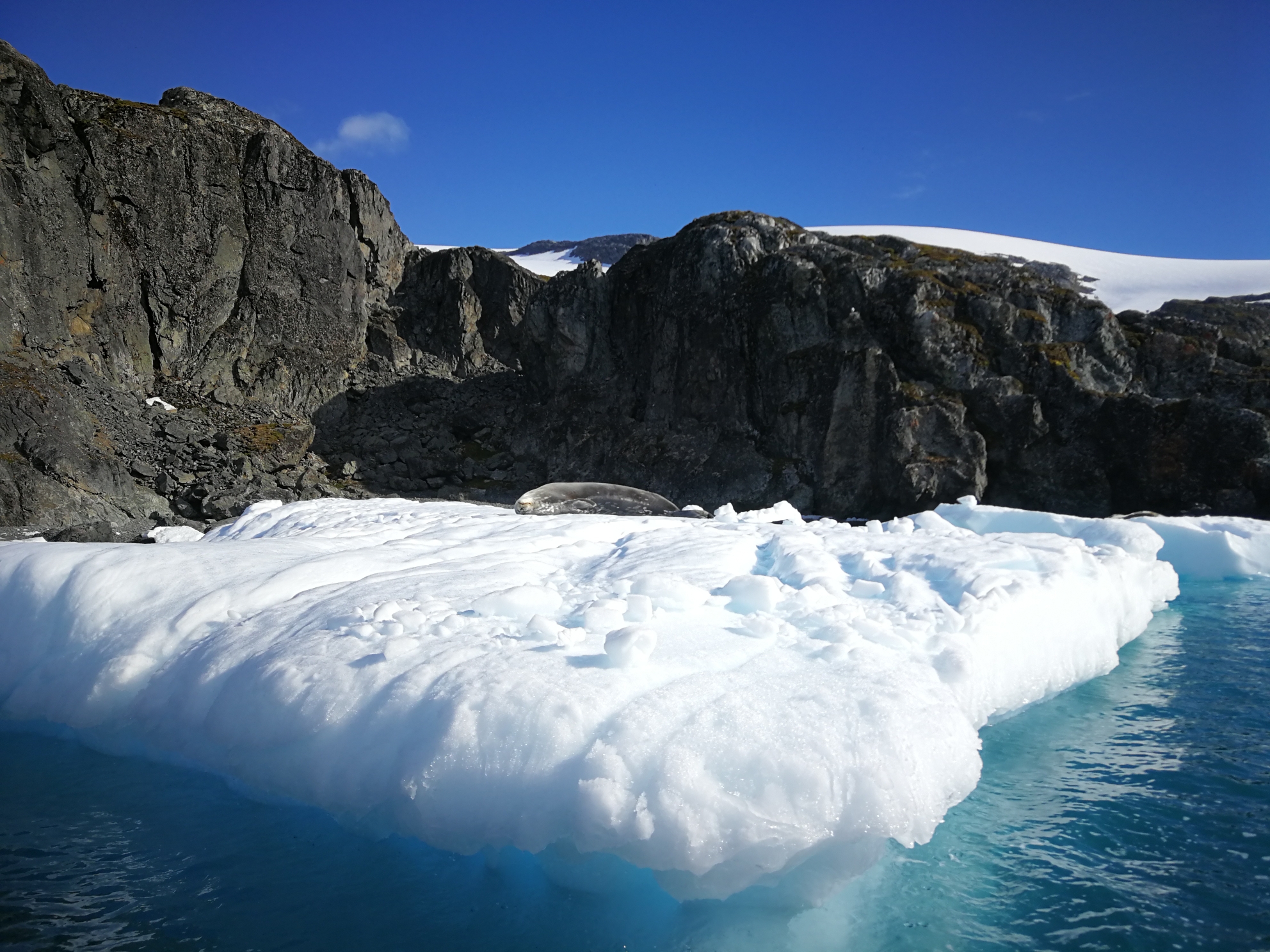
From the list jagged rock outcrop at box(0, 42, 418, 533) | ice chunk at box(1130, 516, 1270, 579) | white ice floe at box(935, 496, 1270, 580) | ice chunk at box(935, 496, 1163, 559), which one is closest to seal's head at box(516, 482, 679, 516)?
ice chunk at box(935, 496, 1163, 559)

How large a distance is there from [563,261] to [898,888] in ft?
445

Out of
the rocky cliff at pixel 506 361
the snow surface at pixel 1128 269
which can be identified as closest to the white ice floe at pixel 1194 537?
the rocky cliff at pixel 506 361

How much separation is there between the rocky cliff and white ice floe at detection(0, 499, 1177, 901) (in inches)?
738

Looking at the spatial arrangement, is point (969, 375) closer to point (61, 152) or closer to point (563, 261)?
point (61, 152)

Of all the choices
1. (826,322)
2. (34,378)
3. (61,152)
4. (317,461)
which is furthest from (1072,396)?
(61,152)

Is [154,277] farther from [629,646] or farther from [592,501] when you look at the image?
[629,646]

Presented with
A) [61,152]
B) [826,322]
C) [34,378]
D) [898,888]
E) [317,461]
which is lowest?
[898,888]

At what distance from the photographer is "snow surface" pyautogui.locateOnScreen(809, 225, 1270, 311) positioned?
276 feet

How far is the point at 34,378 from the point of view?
27594mm

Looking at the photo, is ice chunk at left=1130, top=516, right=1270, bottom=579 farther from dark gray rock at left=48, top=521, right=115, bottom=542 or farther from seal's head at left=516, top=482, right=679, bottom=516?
dark gray rock at left=48, top=521, right=115, bottom=542

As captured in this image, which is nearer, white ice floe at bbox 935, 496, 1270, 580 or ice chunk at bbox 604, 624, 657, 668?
ice chunk at bbox 604, 624, 657, 668

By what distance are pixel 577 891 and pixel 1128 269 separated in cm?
12311

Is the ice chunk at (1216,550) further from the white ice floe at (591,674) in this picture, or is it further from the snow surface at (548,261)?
the snow surface at (548,261)

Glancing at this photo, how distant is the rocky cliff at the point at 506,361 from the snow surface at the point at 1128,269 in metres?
44.1
